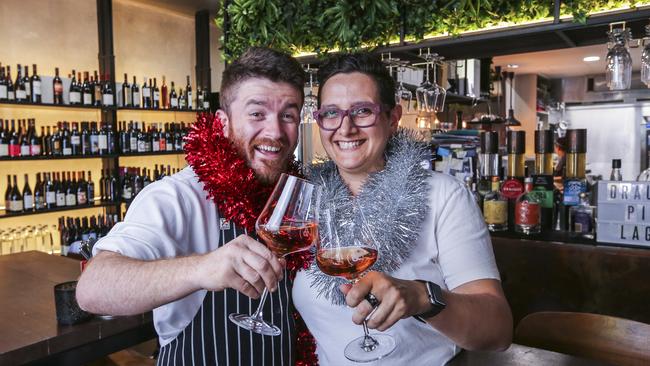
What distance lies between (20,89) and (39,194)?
858 millimetres

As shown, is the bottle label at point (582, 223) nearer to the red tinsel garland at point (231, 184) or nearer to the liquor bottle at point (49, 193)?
the red tinsel garland at point (231, 184)

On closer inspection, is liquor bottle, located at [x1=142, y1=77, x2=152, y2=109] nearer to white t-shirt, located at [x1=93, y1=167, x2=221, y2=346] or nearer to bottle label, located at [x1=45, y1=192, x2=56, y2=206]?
bottle label, located at [x1=45, y1=192, x2=56, y2=206]

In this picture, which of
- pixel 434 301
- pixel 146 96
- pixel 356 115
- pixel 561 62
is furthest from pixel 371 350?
pixel 561 62

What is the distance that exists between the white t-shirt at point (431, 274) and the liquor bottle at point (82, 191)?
3.48m

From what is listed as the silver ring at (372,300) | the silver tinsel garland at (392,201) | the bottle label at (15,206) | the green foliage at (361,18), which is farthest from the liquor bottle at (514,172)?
the bottle label at (15,206)

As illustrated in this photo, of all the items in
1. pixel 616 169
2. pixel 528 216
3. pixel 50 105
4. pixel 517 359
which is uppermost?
pixel 50 105

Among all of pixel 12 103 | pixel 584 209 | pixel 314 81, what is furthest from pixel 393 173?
pixel 12 103

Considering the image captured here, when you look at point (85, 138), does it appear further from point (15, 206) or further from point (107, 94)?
point (15, 206)

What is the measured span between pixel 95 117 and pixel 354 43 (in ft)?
9.00

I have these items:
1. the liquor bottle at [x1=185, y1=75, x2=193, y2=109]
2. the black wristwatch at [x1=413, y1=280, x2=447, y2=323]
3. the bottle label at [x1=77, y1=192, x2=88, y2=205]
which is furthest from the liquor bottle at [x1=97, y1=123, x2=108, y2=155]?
the black wristwatch at [x1=413, y1=280, x2=447, y2=323]

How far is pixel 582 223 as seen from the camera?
2.49 m

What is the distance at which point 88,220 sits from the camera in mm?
4562

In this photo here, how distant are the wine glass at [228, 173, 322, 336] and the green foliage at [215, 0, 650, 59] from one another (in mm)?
2008

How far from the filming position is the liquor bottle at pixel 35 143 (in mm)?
3875
